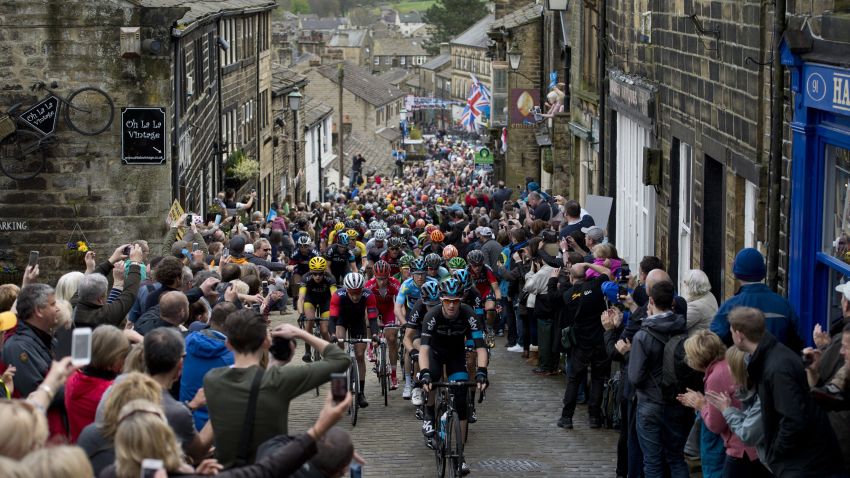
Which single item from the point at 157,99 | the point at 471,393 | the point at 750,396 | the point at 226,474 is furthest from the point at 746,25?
the point at 157,99

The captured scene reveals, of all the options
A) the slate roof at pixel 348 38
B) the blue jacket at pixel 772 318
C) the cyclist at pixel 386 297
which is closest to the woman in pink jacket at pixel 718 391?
the blue jacket at pixel 772 318

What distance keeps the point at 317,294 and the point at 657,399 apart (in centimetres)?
679

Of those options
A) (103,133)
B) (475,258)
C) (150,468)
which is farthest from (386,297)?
(150,468)

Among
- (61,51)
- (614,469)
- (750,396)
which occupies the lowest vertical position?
(614,469)

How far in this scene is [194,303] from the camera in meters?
11.2

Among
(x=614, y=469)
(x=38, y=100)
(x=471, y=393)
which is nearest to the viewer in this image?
(x=614, y=469)

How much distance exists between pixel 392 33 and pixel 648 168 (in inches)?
6567

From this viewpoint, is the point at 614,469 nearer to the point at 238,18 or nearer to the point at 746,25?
the point at 746,25

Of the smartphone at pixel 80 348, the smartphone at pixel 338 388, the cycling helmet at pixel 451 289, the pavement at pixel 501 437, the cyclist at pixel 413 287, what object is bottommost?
the pavement at pixel 501 437

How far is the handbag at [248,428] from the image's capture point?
23.3 ft

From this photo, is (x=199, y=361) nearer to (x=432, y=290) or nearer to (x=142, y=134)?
(x=432, y=290)

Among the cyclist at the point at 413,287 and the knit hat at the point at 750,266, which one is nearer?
the knit hat at the point at 750,266

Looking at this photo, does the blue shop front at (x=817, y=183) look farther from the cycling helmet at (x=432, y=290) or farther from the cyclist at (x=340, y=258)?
the cyclist at (x=340, y=258)

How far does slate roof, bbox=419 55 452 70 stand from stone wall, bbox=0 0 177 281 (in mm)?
125357
